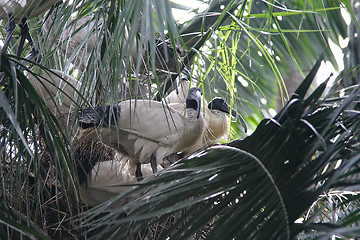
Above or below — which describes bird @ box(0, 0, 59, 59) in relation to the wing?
above

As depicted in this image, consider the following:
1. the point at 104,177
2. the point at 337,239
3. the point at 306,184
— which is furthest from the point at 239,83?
the point at 306,184

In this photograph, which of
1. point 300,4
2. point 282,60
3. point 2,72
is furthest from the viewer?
point 282,60

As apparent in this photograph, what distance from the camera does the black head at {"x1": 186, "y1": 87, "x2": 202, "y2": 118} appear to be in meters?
2.47

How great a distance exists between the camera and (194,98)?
2.52 metres

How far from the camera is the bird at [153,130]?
7.67 feet

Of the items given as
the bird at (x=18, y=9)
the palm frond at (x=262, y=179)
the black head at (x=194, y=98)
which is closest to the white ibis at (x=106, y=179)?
the black head at (x=194, y=98)

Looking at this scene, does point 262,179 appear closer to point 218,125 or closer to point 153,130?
point 153,130

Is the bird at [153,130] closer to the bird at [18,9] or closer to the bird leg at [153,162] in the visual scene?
the bird leg at [153,162]

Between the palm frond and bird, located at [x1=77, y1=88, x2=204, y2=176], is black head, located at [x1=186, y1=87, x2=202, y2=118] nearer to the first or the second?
bird, located at [x1=77, y1=88, x2=204, y2=176]

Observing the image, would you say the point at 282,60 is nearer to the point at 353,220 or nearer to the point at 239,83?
the point at 239,83

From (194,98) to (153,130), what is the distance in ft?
0.80

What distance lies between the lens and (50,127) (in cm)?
138

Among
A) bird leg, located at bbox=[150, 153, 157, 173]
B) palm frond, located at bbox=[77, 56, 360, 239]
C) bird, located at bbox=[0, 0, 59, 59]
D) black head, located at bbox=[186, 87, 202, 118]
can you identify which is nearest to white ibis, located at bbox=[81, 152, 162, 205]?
bird leg, located at bbox=[150, 153, 157, 173]

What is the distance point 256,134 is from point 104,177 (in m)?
1.39
